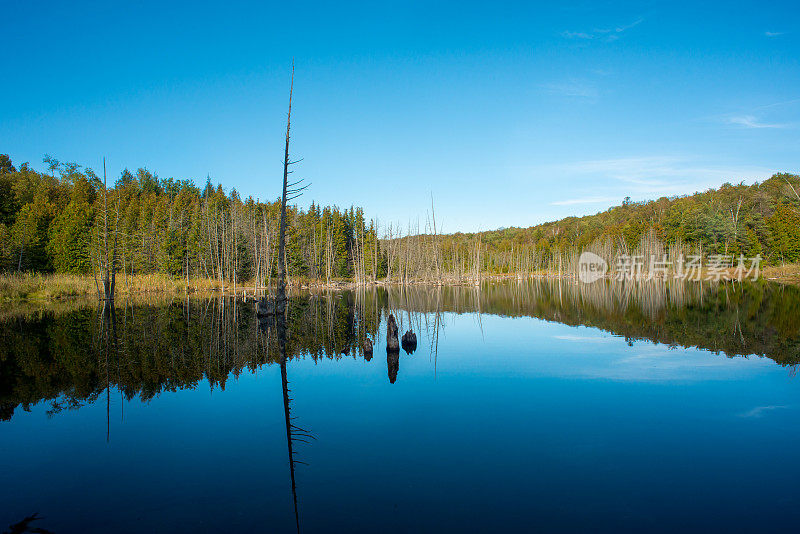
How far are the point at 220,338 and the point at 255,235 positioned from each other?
2509cm

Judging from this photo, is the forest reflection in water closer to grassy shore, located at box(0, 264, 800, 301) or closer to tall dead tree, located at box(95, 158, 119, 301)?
tall dead tree, located at box(95, 158, 119, 301)

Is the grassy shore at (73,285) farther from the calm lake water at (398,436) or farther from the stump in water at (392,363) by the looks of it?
the stump in water at (392,363)

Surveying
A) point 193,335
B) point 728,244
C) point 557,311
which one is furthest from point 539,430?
point 728,244

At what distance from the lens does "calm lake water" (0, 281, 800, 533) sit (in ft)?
16.2

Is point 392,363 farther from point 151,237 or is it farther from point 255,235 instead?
point 151,237

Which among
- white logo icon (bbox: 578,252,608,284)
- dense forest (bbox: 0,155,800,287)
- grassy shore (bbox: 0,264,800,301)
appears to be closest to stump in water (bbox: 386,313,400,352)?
dense forest (bbox: 0,155,800,287)

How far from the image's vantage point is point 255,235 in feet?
132

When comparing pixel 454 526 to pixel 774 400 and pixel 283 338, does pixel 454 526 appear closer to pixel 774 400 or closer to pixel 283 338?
pixel 774 400

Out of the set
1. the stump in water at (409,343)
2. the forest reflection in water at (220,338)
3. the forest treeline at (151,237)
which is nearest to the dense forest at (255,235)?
the forest treeline at (151,237)

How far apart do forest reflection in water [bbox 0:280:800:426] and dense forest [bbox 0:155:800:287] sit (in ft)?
27.3

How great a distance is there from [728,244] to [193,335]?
256 feet

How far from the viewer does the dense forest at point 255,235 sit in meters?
43.2

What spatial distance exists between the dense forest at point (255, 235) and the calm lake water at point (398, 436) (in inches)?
744

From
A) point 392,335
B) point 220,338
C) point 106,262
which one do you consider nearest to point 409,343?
point 392,335
